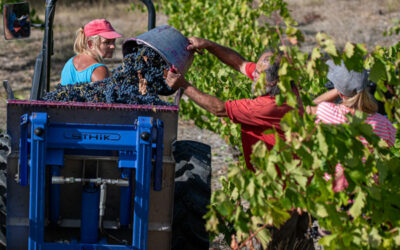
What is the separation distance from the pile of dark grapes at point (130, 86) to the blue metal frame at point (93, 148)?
0.44 meters

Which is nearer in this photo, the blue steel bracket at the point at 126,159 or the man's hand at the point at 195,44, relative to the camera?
the blue steel bracket at the point at 126,159

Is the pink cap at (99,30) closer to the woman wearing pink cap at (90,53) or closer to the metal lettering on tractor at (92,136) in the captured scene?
the woman wearing pink cap at (90,53)

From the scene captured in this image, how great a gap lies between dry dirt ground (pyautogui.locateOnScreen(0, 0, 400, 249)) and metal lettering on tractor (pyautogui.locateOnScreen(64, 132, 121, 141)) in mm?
5720

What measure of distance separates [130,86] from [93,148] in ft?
2.06

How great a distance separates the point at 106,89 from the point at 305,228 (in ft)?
5.18

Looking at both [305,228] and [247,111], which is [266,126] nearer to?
[247,111]

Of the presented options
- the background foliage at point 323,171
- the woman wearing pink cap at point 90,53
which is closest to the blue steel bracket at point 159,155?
the background foliage at point 323,171

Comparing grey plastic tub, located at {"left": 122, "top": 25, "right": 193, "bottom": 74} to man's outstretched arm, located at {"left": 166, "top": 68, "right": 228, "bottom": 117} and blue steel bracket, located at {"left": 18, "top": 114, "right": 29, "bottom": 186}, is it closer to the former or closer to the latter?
man's outstretched arm, located at {"left": 166, "top": 68, "right": 228, "bottom": 117}

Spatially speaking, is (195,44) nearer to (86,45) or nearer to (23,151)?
(86,45)

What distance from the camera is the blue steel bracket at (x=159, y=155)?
11.3 ft

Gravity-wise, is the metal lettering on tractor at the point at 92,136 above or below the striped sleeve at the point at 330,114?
below

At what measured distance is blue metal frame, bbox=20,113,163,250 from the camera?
10.9 feet

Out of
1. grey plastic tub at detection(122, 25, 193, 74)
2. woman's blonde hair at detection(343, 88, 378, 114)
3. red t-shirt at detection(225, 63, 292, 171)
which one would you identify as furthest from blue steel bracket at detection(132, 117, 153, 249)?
woman's blonde hair at detection(343, 88, 378, 114)

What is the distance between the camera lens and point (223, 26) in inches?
330
